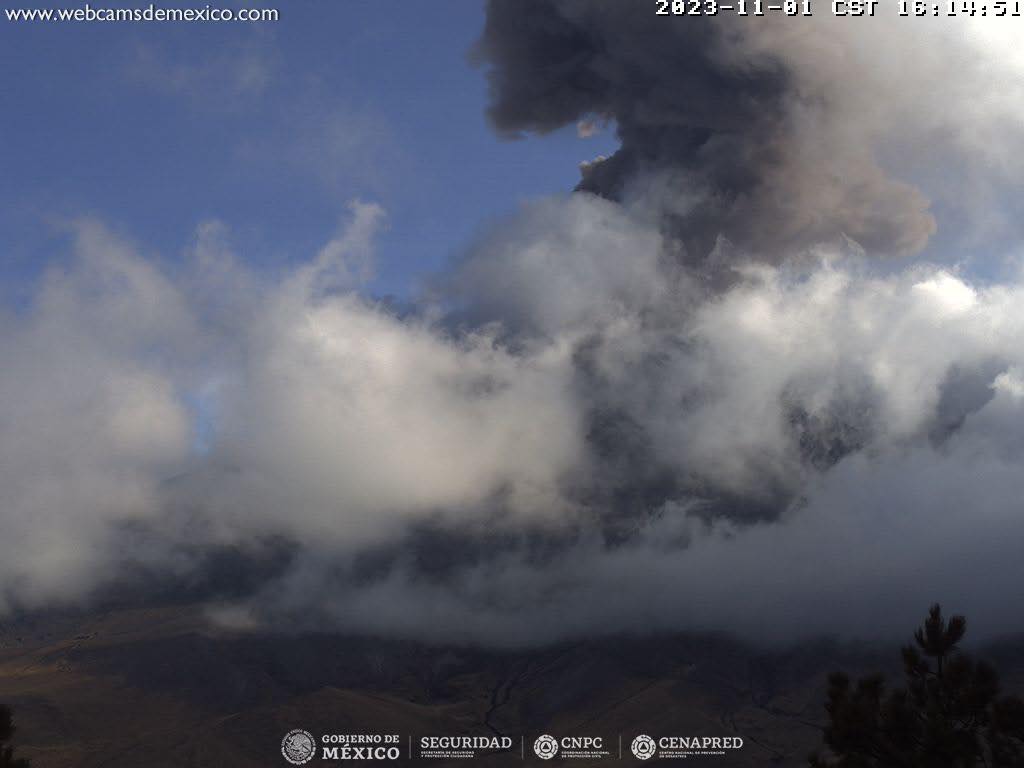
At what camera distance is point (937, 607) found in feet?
99.7

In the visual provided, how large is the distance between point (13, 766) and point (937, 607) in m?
31.3

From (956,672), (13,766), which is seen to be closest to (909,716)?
(956,672)

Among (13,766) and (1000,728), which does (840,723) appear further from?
(13,766)

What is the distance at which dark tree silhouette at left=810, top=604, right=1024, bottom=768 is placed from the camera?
28141 mm

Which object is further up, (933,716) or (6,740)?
(6,740)

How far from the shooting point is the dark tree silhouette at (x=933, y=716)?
2814cm

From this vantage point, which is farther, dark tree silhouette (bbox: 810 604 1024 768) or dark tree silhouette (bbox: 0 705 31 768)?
dark tree silhouette (bbox: 0 705 31 768)

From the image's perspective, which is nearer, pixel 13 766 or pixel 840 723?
pixel 840 723

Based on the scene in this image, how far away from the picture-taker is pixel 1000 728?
2795 cm

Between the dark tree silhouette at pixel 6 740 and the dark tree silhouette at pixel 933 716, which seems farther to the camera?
the dark tree silhouette at pixel 6 740

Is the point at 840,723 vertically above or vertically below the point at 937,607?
below

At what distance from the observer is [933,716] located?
29.2 metres

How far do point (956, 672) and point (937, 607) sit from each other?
2.03m

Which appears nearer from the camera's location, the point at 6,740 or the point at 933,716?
the point at 933,716
